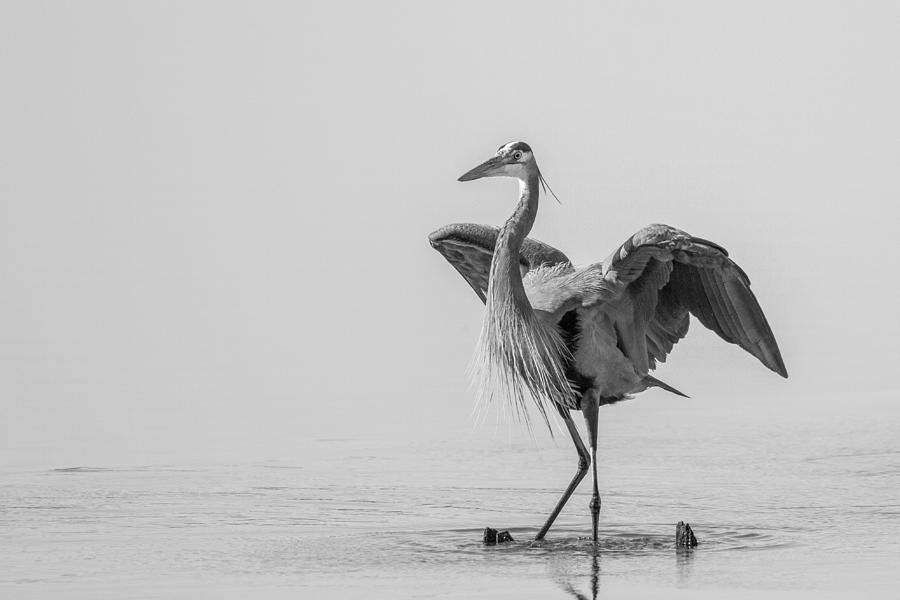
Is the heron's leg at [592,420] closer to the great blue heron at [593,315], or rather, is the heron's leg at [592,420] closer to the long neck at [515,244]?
the great blue heron at [593,315]

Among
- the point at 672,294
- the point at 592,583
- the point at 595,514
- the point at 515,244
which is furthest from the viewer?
the point at 672,294

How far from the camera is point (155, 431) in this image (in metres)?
12.0

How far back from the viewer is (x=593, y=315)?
9.77 m

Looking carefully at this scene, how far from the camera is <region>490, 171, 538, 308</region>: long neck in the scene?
9.34 metres

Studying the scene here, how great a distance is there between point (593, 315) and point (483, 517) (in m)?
1.38

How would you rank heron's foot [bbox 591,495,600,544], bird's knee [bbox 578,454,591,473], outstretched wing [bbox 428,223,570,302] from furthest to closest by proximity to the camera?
outstretched wing [bbox 428,223,570,302] → bird's knee [bbox 578,454,591,473] → heron's foot [bbox 591,495,600,544]

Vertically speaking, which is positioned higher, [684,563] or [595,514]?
[595,514]

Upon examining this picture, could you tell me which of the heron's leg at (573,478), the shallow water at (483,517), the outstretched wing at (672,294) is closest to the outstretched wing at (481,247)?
the outstretched wing at (672,294)

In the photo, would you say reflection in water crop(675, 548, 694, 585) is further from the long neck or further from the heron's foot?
the long neck

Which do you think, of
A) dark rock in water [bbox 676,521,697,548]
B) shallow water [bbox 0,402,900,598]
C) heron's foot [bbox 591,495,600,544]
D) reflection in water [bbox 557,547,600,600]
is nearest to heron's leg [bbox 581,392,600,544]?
heron's foot [bbox 591,495,600,544]

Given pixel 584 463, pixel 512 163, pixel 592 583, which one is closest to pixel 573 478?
pixel 584 463

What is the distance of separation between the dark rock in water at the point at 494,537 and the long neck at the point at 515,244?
1.38 meters

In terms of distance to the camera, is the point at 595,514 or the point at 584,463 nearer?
the point at 595,514

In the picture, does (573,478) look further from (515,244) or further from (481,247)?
(481,247)
